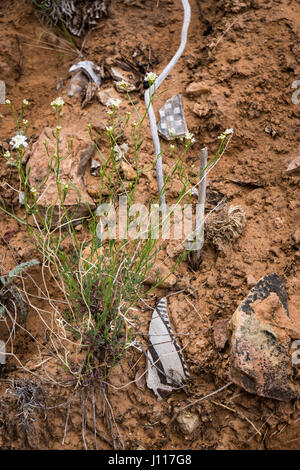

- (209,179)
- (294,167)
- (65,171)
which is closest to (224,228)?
(209,179)

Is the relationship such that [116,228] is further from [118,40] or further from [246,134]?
[118,40]

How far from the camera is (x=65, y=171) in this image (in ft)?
8.42

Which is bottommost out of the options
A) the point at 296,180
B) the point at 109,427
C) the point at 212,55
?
the point at 109,427

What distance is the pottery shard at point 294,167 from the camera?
7.95ft

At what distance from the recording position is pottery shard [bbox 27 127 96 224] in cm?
251

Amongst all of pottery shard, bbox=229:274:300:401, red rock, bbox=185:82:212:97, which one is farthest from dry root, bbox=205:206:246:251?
red rock, bbox=185:82:212:97

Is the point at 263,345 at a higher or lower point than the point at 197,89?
lower

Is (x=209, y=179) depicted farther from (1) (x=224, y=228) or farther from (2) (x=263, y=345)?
(2) (x=263, y=345)

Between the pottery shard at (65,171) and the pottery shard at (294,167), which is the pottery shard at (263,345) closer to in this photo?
the pottery shard at (294,167)

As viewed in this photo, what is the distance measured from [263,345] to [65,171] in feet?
5.18

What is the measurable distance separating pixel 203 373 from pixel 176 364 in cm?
14

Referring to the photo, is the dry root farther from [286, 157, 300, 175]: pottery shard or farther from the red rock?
the red rock

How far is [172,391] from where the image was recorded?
2.05 meters
